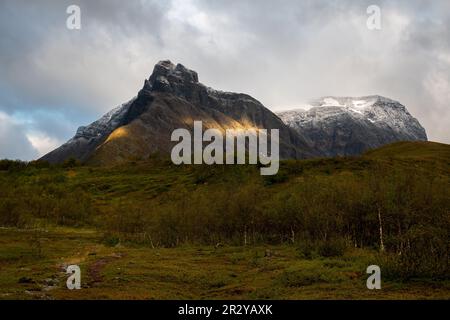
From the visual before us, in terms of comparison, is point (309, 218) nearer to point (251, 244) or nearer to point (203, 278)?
point (251, 244)

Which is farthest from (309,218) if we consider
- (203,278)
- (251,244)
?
(203,278)

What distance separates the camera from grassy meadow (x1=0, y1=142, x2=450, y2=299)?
130ft

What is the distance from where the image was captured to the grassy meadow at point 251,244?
39.6 m

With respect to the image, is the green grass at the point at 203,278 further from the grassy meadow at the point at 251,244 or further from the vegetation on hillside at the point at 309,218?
the vegetation on hillside at the point at 309,218

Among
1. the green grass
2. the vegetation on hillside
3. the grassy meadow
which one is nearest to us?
the green grass

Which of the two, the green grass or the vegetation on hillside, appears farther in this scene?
the vegetation on hillside

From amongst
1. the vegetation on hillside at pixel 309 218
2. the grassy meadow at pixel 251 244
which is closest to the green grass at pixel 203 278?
the grassy meadow at pixel 251 244

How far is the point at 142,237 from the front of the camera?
108 meters

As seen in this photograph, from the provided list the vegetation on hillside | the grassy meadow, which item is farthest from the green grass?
the vegetation on hillside

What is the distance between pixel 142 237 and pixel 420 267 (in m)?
77.7

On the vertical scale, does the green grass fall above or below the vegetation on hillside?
below

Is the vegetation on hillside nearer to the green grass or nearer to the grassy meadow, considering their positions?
the grassy meadow
